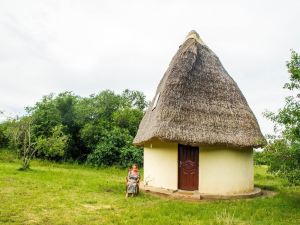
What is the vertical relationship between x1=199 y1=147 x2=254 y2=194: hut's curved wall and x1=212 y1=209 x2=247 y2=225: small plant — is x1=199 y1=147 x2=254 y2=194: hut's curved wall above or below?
above

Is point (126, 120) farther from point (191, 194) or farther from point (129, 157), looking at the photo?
point (191, 194)

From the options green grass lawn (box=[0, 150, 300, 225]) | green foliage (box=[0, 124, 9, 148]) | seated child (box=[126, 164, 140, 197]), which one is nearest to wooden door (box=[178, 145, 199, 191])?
green grass lawn (box=[0, 150, 300, 225])

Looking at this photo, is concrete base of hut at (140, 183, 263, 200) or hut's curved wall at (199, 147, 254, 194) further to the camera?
hut's curved wall at (199, 147, 254, 194)

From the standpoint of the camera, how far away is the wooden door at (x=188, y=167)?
15789mm

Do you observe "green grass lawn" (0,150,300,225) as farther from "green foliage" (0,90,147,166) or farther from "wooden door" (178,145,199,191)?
"green foliage" (0,90,147,166)

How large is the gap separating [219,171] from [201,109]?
2561 mm

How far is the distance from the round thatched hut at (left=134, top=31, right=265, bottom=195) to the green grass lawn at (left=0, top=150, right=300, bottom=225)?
1.46 m

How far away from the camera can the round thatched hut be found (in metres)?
15.3

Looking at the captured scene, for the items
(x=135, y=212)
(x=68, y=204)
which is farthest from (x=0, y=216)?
(x=135, y=212)

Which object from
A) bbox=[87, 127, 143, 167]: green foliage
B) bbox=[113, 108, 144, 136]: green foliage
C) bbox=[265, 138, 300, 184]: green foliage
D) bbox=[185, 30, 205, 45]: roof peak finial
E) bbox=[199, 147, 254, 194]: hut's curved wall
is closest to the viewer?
bbox=[265, 138, 300, 184]: green foliage

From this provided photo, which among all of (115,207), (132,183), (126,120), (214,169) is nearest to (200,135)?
(214,169)

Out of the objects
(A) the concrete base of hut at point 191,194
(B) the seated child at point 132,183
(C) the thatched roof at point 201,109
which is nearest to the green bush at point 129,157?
(C) the thatched roof at point 201,109

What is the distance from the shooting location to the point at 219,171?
1549 cm


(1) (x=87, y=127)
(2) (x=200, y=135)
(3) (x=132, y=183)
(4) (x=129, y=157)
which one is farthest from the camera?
(1) (x=87, y=127)
